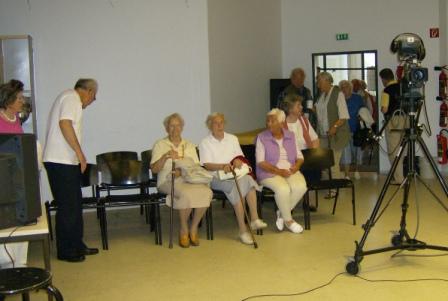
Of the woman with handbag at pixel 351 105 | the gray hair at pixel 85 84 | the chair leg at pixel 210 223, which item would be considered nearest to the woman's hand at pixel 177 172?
the chair leg at pixel 210 223

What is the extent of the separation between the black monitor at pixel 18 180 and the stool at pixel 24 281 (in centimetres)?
26

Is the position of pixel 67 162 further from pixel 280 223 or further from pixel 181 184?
pixel 280 223

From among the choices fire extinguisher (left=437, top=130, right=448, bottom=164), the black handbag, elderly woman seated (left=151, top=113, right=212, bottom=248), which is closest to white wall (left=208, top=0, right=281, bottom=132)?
the black handbag

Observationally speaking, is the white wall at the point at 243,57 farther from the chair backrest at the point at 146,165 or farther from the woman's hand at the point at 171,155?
the woman's hand at the point at 171,155

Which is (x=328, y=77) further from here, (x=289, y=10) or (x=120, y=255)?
(x=120, y=255)

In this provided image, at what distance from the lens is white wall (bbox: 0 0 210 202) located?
7082mm

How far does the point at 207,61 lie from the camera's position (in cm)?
733

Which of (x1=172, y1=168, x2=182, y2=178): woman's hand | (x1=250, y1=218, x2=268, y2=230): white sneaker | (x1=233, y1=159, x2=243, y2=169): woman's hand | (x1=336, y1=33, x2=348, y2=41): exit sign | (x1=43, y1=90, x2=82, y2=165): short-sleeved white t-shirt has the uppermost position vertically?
(x1=336, y1=33, x2=348, y2=41): exit sign

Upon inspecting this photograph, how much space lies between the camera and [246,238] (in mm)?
5523

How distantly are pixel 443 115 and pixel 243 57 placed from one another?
298 cm

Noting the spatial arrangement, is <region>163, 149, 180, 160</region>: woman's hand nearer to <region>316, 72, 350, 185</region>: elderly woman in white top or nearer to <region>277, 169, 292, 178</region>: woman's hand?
<region>277, 169, 292, 178</region>: woman's hand

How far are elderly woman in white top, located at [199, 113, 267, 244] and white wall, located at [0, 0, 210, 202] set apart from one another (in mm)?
1562

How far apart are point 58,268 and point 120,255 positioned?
0.56 m

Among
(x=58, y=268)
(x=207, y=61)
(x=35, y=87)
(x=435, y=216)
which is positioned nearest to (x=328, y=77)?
(x=207, y=61)
